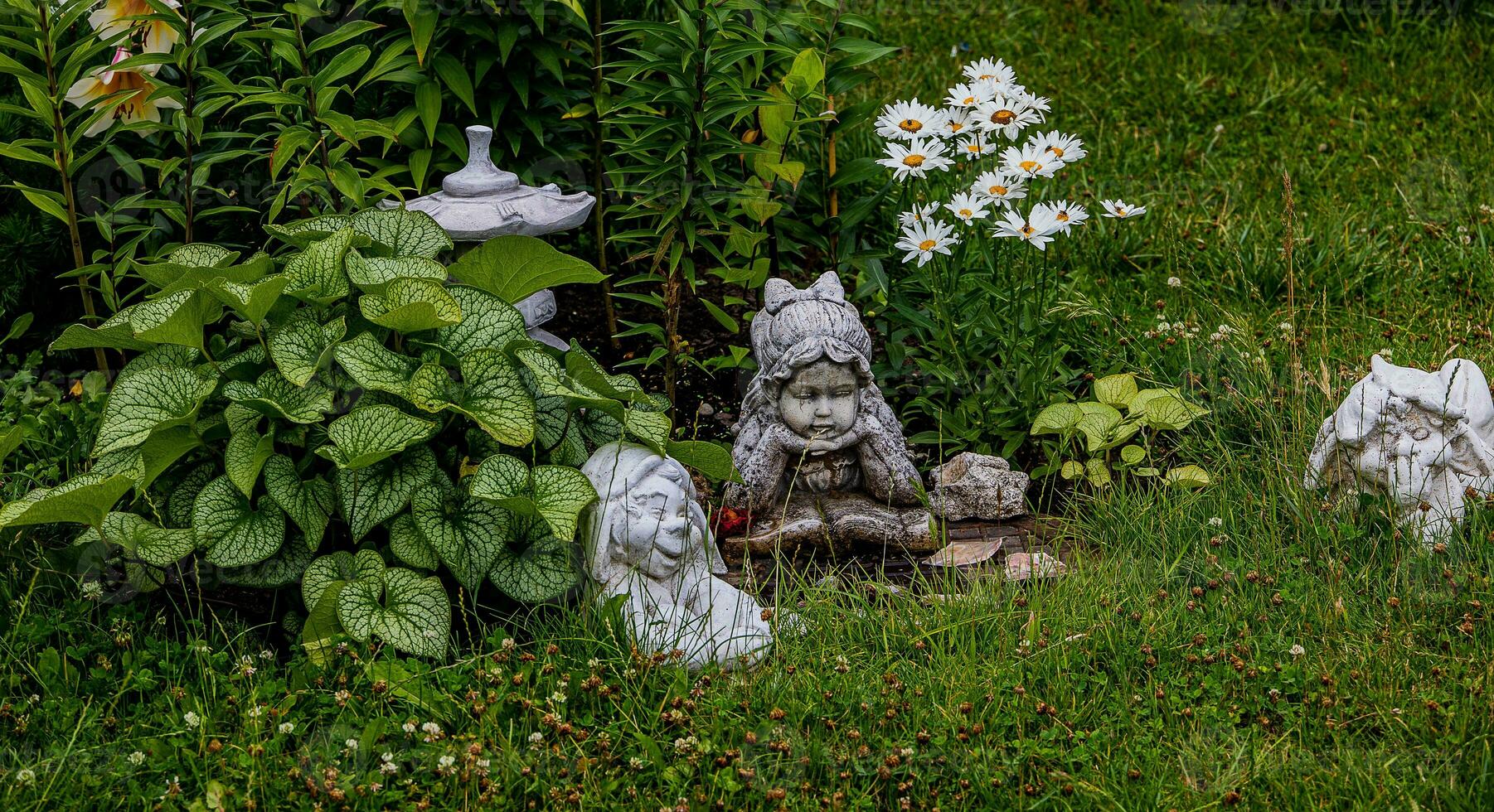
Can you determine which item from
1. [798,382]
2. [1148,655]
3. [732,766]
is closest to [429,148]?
[798,382]

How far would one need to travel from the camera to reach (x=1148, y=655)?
10.4 feet

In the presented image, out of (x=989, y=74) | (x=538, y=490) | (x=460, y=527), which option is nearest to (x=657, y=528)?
(x=538, y=490)

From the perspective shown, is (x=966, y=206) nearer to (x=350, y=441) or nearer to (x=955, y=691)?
(x=955, y=691)

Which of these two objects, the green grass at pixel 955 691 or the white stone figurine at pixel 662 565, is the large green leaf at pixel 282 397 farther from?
the white stone figurine at pixel 662 565

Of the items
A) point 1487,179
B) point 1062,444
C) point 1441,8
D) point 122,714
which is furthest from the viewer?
point 1441,8

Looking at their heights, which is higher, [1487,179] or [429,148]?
[429,148]

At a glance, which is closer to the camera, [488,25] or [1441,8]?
[488,25]

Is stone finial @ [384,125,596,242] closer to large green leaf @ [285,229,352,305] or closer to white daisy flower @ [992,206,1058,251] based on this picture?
large green leaf @ [285,229,352,305]

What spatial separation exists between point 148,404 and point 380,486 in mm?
556

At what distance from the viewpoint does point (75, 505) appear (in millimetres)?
3055

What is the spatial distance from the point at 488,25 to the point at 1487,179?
435cm

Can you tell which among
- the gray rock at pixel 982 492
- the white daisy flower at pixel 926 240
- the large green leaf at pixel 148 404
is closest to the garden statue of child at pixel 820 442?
the gray rock at pixel 982 492

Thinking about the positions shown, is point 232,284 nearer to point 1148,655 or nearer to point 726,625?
point 726,625

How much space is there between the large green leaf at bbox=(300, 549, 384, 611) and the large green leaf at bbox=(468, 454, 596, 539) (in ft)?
0.91
